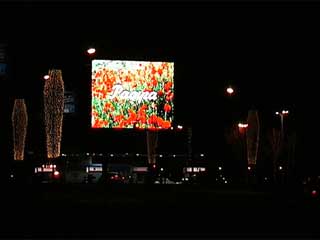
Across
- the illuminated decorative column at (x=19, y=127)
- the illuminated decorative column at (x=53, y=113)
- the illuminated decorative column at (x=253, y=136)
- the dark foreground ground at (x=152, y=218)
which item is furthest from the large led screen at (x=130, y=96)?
the dark foreground ground at (x=152, y=218)

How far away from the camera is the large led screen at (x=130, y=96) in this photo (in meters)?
61.2

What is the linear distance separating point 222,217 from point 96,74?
46.2 meters

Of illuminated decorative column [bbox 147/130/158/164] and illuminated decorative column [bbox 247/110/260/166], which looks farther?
illuminated decorative column [bbox 147/130/158/164]

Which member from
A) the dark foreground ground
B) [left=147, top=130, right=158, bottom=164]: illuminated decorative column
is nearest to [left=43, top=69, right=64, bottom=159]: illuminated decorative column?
the dark foreground ground

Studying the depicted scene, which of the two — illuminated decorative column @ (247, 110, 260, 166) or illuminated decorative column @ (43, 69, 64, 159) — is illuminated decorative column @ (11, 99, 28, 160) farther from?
illuminated decorative column @ (247, 110, 260, 166)

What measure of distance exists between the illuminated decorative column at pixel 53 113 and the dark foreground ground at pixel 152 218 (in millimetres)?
3260

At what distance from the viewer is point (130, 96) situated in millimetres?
61500

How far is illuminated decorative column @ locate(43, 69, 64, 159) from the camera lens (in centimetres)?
2383

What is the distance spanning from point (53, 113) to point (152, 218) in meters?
9.00

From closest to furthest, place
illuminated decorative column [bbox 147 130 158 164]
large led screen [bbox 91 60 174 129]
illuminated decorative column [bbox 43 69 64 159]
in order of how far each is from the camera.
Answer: illuminated decorative column [bbox 43 69 64 159] → illuminated decorative column [bbox 147 130 158 164] → large led screen [bbox 91 60 174 129]

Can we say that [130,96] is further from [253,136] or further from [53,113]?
[53,113]

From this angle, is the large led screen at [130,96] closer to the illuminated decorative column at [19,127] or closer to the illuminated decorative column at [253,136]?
the illuminated decorative column at [253,136]

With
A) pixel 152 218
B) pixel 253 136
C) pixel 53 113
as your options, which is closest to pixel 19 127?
pixel 53 113

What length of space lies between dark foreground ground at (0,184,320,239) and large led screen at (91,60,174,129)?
40083 millimetres
